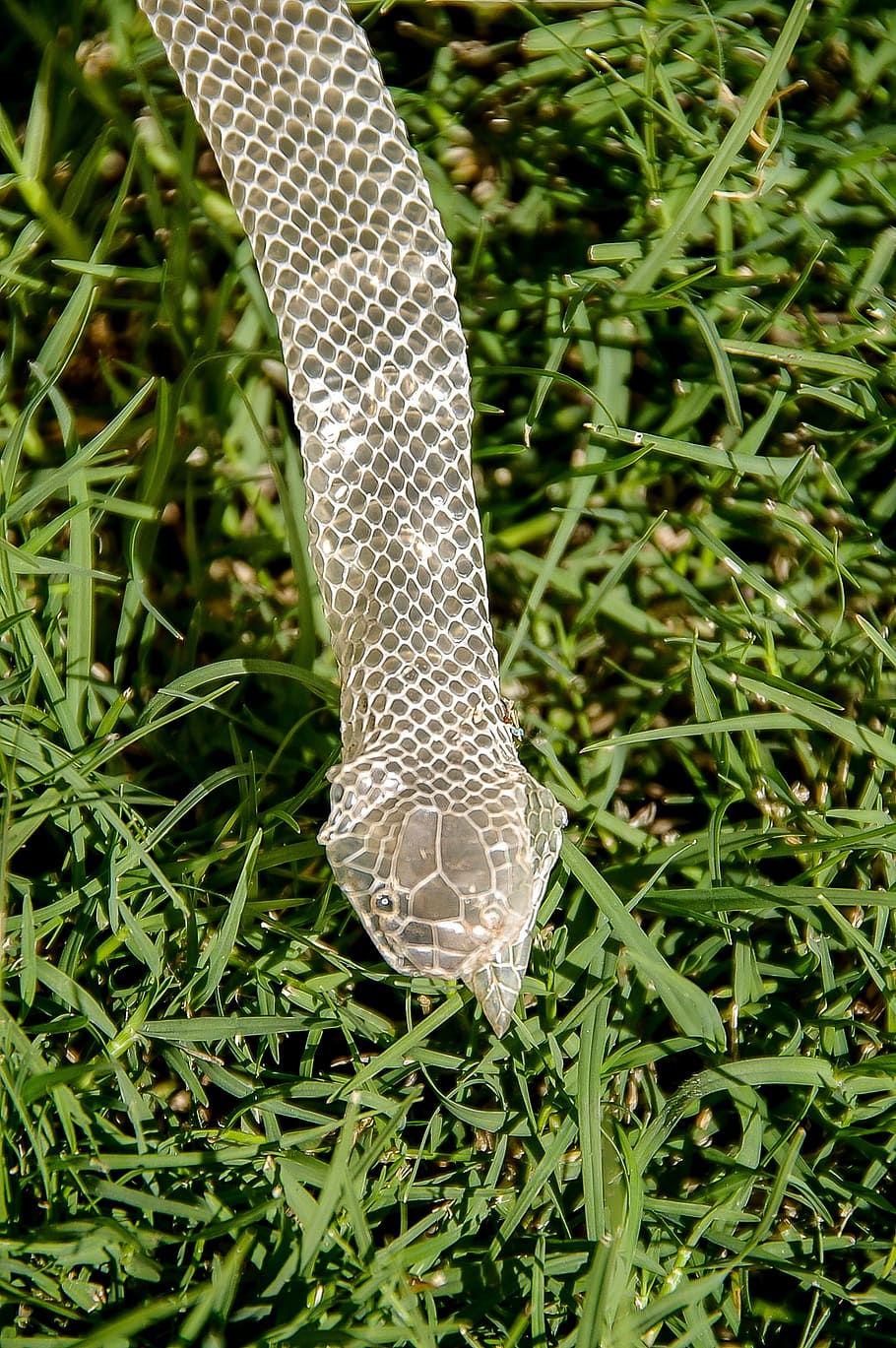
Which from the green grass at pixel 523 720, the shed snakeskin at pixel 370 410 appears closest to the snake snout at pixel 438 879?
the shed snakeskin at pixel 370 410

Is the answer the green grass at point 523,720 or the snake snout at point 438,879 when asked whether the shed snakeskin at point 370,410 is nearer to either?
the snake snout at point 438,879

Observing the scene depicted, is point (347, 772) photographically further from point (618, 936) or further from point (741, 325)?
point (741, 325)

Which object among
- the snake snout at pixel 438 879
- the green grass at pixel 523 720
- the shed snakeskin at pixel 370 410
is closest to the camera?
the snake snout at pixel 438 879

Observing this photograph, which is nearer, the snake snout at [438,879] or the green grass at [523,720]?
the snake snout at [438,879]

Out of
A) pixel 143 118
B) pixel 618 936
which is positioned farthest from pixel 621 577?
pixel 143 118

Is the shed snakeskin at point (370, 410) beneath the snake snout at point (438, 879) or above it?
above

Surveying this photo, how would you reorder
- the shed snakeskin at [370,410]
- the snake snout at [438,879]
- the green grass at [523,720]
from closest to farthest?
the snake snout at [438,879]
the shed snakeskin at [370,410]
the green grass at [523,720]

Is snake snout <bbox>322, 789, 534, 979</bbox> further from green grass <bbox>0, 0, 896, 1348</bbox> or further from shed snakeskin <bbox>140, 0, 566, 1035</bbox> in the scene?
green grass <bbox>0, 0, 896, 1348</bbox>
